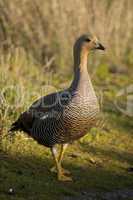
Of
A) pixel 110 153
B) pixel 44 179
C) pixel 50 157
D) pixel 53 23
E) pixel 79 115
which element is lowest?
pixel 110 153

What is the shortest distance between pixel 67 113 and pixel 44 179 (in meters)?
0.77

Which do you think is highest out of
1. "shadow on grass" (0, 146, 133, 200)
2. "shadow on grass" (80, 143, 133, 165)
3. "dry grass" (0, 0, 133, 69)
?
"dry grass" (0, 0, 133, 69)

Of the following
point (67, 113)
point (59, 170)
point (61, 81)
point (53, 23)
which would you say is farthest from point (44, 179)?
point (53, 23)

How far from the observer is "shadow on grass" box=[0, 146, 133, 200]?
22.4 feet

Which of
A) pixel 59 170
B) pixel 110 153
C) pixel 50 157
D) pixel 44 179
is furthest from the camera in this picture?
pixel 110 153

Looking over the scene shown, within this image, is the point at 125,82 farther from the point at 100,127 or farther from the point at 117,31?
the point at 100,127

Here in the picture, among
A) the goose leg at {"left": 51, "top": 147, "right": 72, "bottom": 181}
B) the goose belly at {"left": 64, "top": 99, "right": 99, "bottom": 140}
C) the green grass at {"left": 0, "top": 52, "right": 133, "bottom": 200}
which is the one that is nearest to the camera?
the green grass at {"left": 0, "top": 52, "right": 133, "bottom": 200}

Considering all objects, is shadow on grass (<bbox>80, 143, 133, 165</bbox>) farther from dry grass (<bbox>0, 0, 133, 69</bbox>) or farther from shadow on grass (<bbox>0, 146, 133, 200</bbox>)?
dry grass (<bbox>0, 0, 133, 69</bbox>)

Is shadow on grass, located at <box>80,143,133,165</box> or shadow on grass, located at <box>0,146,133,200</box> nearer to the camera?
shadow on grass, located at <box>0,146,133,200</box>

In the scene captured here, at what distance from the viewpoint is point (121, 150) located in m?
9.34

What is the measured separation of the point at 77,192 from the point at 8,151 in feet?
4.71

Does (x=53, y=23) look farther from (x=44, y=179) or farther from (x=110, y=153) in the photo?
(x=44, y=179)

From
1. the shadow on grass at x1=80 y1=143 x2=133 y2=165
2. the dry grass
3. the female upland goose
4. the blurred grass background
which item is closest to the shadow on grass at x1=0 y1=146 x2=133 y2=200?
the blurred grass background

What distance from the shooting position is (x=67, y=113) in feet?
24.0
